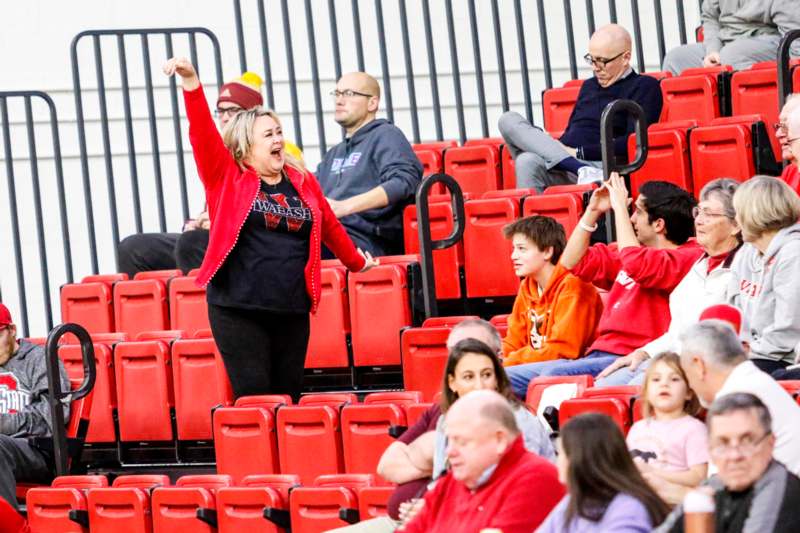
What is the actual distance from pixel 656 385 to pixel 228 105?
297cm

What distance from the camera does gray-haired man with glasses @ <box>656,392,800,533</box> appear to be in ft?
11.4

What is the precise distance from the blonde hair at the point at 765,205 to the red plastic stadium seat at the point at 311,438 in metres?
1.53

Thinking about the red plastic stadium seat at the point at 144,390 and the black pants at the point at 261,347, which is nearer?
the black pants at the point at 261,347

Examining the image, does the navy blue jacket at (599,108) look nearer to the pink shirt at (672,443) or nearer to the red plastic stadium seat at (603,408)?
the red plastic stadium seat at (603,408)

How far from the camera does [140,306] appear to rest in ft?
23.9

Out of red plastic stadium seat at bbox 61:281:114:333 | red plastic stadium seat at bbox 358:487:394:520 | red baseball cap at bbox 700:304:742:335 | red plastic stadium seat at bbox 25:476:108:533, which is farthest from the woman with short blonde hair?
red plastic stadium seat at bbox 61:281:114:333

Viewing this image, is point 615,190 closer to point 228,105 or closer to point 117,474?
point 228,105

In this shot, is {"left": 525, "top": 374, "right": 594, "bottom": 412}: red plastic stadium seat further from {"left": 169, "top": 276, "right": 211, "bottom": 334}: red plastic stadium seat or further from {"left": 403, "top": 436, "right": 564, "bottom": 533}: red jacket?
{"left": 169, "top": 276, "right": 211, "bottom": 334}: red plastic stadium seat

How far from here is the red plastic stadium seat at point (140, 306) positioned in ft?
23.6

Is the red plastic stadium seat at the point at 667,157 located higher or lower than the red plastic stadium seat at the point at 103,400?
higher

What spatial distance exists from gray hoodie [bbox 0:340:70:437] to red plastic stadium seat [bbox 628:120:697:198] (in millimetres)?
2261

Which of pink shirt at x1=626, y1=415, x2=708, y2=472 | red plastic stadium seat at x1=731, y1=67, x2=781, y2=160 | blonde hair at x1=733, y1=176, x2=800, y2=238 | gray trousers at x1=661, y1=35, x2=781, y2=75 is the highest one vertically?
gray trousers at x1=661, y1=35, x2=781, y2=75

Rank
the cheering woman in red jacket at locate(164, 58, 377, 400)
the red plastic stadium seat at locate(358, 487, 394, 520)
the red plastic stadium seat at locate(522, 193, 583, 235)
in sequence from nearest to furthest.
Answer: the red plastic stadium seat at locate(358, 487, 394, 520) → the cheering woman in red jacket at locate(164, 58, 377, 400) → the red plastic stadium seat at locate(522, 193, 583, 235)

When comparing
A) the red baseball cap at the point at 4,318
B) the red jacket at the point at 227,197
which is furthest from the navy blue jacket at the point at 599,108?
the red baseball cap at the point at 4,318
